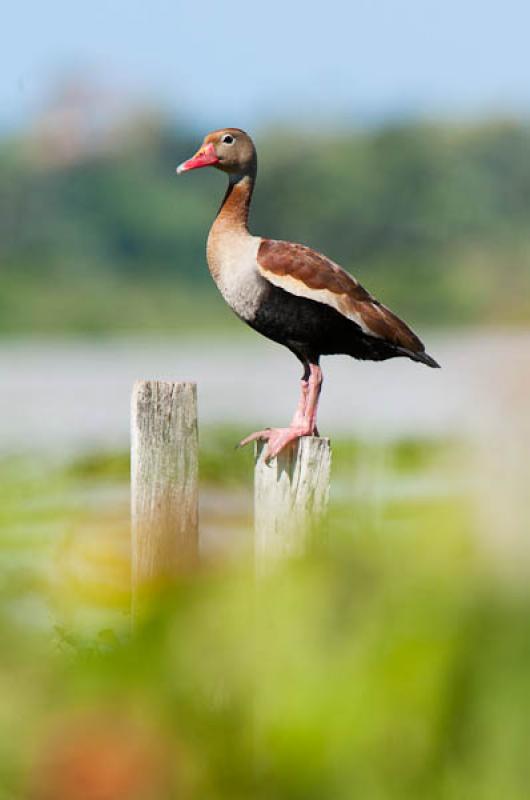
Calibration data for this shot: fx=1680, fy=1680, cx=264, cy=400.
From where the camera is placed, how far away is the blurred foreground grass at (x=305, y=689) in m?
0.97

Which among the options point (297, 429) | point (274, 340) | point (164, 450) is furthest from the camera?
point (274, 340)

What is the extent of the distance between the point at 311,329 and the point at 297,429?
1.47ft

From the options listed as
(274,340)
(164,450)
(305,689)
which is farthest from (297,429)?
(305,689)

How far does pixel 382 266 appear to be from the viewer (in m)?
39.6

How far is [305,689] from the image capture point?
0.99m

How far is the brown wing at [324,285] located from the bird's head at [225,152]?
Result: 14.3 inches

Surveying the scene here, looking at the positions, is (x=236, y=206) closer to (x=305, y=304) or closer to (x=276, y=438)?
(x=305, y=304)

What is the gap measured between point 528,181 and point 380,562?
154ft

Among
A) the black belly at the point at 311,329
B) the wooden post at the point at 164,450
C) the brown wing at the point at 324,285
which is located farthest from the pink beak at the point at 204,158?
the wooden post at the point at 164,450

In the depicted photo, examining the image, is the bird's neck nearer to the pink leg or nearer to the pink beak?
the pink beak

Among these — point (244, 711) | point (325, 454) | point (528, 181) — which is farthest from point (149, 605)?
point (528, 181)

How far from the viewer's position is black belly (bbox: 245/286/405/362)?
14.2 feet

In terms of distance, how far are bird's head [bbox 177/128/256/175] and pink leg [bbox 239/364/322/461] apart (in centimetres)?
70

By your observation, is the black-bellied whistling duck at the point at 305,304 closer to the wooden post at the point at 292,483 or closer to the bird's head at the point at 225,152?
the bird's head at the point at 225,152
